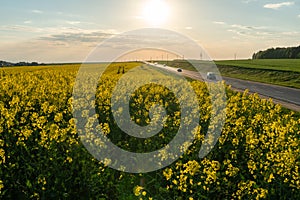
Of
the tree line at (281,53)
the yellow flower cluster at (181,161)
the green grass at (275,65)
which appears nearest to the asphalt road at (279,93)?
the yellow flower cluster at (181,161)

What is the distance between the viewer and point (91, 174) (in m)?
6.88

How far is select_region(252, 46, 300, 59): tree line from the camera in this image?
129250mm

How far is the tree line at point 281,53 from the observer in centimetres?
12925

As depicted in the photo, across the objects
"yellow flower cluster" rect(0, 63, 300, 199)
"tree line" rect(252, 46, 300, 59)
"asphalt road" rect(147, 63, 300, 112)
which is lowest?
"asphalt road" rect(147, 63, 300, 112)

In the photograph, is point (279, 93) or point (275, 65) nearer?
point (279, 93)

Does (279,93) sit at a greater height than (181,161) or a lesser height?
lesser

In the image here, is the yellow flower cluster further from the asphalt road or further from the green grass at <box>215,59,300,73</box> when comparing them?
the green grass at <box>215,59,300,73</box>

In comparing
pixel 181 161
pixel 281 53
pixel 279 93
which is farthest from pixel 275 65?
pixel 181 161

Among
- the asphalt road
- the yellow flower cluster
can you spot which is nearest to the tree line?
the asphalt road

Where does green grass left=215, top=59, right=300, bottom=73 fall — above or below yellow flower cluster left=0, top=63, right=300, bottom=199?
above

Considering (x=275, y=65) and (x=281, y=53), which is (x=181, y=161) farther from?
(x=281, y=53)

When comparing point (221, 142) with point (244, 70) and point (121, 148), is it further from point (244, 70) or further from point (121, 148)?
point (244, 70)

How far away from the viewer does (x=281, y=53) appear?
455ft

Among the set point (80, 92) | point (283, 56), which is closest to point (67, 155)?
point (80, 92)
